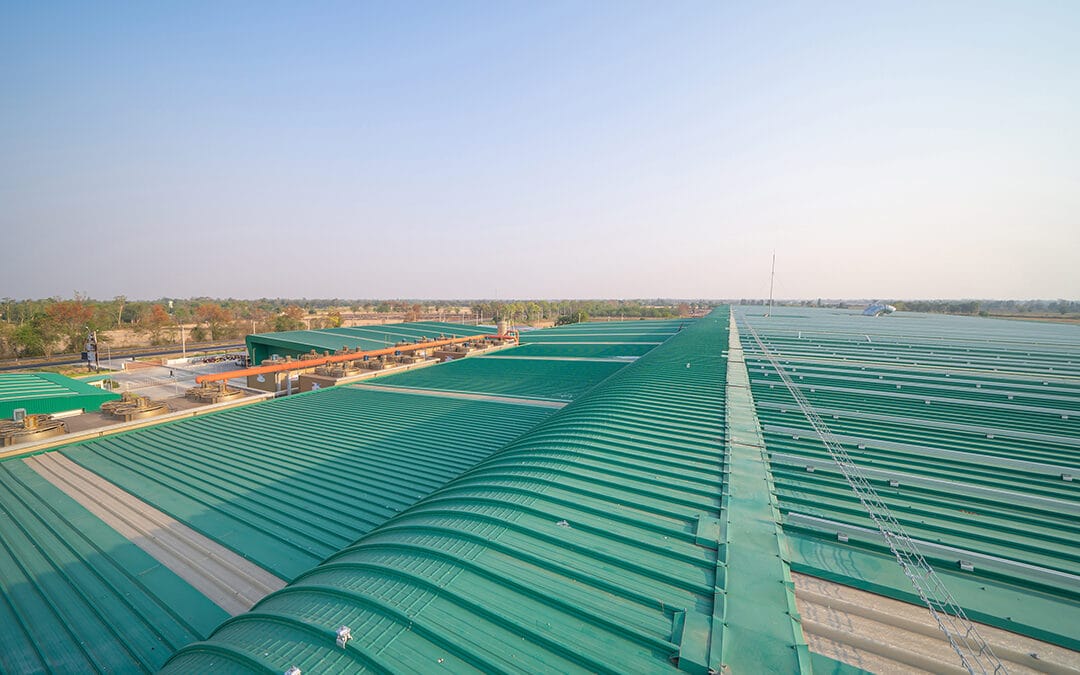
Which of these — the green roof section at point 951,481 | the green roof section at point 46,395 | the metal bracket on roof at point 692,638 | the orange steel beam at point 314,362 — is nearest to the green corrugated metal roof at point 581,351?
the orange steel beam at point 314,362

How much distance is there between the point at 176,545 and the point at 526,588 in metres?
8.11

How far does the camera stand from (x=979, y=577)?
13.0 feet

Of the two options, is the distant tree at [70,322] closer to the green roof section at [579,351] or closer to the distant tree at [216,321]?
the distant tree at [216,321]

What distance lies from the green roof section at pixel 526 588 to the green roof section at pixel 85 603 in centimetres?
295

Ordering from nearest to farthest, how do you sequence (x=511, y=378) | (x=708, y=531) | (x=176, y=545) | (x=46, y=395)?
(x=708, y=531), (x=176, y=545), (x=46, y=395), (x=511, y=378)

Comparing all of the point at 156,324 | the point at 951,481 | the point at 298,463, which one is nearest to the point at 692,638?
the point at 951,481

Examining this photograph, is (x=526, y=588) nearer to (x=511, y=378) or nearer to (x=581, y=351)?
(x=511, y=378)

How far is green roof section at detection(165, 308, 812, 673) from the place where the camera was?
3.12m

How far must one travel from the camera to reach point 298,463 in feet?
34.0

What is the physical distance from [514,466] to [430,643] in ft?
11.3

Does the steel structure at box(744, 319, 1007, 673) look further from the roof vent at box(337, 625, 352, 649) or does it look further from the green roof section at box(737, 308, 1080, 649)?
the roof vent at box(337, 625, 352, 649)

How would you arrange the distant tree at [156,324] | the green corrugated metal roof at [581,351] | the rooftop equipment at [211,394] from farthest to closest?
the distant tree at [156,324] < the green corrugated metal roof at [581,351] < the rooftop equipment at [211,394]

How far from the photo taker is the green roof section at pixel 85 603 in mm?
5156

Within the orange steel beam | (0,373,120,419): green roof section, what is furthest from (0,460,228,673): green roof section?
the orange steel beam
